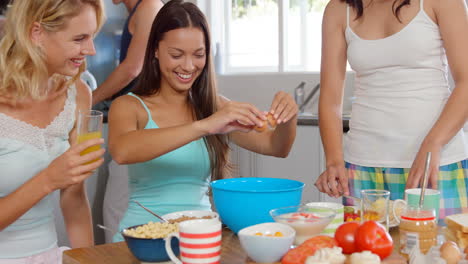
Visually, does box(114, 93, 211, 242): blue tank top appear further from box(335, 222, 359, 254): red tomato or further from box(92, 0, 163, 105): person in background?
box(92, 0, 163, 105): person in background

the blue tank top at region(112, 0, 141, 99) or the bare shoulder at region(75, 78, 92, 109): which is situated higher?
the blue tank top at region(112, 0, 141, 99)

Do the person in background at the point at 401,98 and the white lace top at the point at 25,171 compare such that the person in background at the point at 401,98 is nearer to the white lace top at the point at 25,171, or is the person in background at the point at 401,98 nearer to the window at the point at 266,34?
the white lace top at the point at 25,171

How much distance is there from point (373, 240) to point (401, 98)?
2.35 feet

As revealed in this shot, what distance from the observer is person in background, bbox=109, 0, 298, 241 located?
1684mm

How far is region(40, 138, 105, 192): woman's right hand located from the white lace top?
28cm

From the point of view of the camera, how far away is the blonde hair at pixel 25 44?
4.97 ft

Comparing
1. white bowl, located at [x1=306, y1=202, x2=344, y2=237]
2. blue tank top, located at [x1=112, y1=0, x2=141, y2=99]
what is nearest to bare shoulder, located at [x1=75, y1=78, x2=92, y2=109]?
white bowl, located at [x1=306, y1=202, x2=344, y2=237]

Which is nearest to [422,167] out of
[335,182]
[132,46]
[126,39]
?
[335,182]

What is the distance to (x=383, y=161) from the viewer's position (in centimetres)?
161

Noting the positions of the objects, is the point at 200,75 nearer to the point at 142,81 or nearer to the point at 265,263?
the point at 142,81

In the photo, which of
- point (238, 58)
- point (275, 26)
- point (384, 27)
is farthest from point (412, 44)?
point (238, 58)

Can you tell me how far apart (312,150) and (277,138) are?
1238 mm

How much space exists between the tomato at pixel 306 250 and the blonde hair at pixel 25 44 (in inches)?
35.8

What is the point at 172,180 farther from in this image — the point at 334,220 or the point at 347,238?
the point at 347,238
